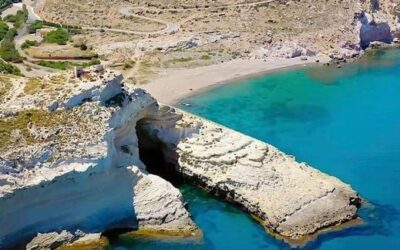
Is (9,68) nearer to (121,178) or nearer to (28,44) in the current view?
(28,44)

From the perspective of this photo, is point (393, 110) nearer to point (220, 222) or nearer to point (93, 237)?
point (220, 222)

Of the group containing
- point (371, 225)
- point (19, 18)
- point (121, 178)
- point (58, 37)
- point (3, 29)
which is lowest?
point (371, 225)

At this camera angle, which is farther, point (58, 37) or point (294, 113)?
point (58, 37)

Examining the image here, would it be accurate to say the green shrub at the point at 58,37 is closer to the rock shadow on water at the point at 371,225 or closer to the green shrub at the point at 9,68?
the green shrub at the point at 9,68

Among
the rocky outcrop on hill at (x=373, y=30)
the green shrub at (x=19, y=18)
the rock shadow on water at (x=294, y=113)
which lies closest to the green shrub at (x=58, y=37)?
the green shrub at (x=19, y=18)

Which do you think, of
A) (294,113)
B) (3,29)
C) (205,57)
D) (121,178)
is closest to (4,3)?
(3,29)

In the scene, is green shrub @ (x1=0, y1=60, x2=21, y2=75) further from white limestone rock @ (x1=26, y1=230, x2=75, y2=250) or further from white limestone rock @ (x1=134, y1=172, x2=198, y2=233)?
white limestone rock @ (x1=26, y1=230, x2=75, y2=250)

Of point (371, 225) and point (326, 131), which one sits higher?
point (326, 131)
